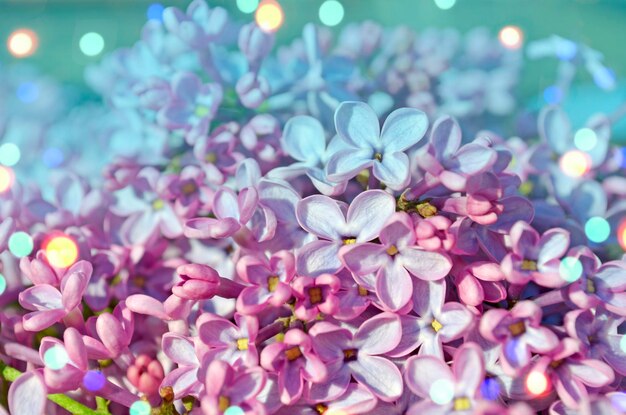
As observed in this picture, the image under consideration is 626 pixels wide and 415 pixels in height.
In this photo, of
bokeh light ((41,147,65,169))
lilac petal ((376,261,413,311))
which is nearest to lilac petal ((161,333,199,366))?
lilac petal ((376,261,413,311))

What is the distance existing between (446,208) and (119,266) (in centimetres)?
19

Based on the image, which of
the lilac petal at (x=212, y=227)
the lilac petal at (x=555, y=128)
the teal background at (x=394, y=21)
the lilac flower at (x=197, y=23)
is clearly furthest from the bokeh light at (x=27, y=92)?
the lilac petal at (x=555, y=128)

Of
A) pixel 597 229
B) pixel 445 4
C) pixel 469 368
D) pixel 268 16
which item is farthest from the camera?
pixel 445 4

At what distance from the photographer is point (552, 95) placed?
61cm

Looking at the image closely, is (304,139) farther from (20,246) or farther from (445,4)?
(445,4)

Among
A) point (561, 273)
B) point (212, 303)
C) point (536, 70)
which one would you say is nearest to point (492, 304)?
point (561, 273)

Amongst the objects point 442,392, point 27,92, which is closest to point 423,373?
point 442,392

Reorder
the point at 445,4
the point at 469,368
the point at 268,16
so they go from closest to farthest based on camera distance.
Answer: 1. the point at 469,368
2. the point at 268,16
3. the point at 445,4

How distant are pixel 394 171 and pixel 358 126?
0.12 ft

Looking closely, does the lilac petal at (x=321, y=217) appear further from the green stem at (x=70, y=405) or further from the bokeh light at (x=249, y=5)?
the bokeh light at (x=249, y=5)

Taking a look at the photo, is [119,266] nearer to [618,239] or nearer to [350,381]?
[350,381]

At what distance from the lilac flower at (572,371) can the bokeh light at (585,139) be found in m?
0.17

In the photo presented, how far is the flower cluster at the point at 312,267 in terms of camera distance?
354 mm

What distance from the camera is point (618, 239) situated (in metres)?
0.46
